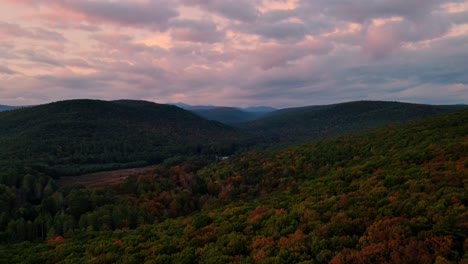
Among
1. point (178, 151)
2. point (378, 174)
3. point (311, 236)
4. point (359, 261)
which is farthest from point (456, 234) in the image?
point (178, 151)

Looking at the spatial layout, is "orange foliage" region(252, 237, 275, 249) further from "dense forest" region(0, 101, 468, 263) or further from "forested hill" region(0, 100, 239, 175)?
→ "forested hill" region(0, 100, 239, 175)

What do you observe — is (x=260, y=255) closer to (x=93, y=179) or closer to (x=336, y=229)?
(x=336, y=229)

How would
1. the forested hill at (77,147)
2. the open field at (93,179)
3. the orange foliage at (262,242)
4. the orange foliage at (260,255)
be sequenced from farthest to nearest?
the forested hill at (77,147) → the open field at (93,179) → the orange foliage at (262,242) → the orange foliage at (260,255)

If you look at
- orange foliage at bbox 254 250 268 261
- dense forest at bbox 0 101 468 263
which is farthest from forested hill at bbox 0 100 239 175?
orange foliage at bbox 254 250 268 261

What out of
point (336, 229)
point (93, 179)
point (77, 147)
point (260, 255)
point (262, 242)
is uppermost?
point (336, 229)

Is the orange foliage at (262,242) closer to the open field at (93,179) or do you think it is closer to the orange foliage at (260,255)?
the orange foliage at (260,255)

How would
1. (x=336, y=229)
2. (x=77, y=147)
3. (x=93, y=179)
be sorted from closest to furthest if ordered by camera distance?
1. (x=336, y=229)
2. (x=93, y=179)
3. (x=77, y=147)

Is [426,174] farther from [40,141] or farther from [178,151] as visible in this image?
[40,141]

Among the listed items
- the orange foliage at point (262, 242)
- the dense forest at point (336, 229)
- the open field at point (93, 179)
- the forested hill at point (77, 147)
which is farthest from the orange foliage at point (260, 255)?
the forested hill at point (77, 147)

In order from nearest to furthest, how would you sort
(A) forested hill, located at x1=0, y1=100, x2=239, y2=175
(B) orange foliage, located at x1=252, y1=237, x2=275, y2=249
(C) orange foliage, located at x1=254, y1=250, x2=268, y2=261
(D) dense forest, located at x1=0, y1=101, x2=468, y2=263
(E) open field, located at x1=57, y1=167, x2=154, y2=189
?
(D) dense forest, located at x1=0, y1=101, x2=468, y2=263, (C) orange foliage, located at x1=254, y1=250, x2=268, y2=261, (B) orange foliage, located at x1=252, y1=237, x2=275, y2=249, (E) open field, located at x1=57, y1=167, x2=154, y2=189, (A) forested hill, located at x1=0, y1=100, x2=239, y2=175

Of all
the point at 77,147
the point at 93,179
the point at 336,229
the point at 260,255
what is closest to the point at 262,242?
the point at 260,255

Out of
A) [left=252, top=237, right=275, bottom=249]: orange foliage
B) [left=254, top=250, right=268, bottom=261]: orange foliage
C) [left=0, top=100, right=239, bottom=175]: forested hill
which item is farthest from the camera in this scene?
[left=0, top=100, right=239, bottom=175]: forested hill
